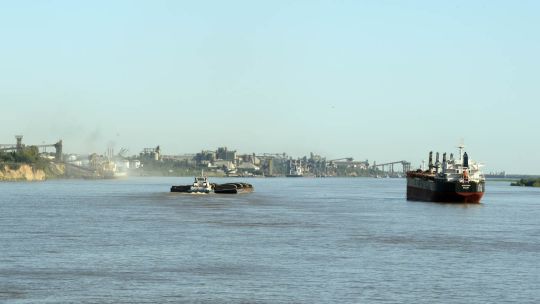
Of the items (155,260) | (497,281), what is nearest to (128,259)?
(155,260)

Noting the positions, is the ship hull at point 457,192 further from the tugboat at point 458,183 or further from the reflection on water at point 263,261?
the reflection on water at point 263,261

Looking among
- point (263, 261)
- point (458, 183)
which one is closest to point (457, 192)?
point (458, 183)

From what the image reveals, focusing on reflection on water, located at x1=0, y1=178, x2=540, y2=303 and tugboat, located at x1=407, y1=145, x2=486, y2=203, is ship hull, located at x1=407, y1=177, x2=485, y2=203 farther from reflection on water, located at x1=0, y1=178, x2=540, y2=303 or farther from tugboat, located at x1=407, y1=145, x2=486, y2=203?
reflection on water, located at x1=0, y1=178, x2=540, y2=303

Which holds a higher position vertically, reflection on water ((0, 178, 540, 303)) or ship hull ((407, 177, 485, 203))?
ship hull ((407, 177, 485, 203))

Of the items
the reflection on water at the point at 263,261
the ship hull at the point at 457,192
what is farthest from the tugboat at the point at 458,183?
the reflection on water at the point at 263,261

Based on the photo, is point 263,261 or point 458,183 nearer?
point 263,261

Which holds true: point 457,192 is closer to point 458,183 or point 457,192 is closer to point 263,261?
point 458,183

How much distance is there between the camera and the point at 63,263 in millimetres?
62344

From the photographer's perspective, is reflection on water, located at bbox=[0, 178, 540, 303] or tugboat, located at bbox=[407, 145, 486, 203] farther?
tugboat, located at bbox=[407, 145, 486, 203]

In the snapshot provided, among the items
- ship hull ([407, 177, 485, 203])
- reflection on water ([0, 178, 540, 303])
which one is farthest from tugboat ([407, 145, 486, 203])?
reflection on water ([0, 178, 540, 303])

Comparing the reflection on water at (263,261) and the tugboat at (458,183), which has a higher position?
the tugboat at (458,183)

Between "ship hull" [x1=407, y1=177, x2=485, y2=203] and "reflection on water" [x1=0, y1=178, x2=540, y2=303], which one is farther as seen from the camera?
"ship hull" [x1=407, y1=177, x2=485, y2=203]

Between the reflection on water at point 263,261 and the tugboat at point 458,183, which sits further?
the tugboat at point 458,183

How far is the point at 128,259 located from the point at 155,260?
5.66 feet
